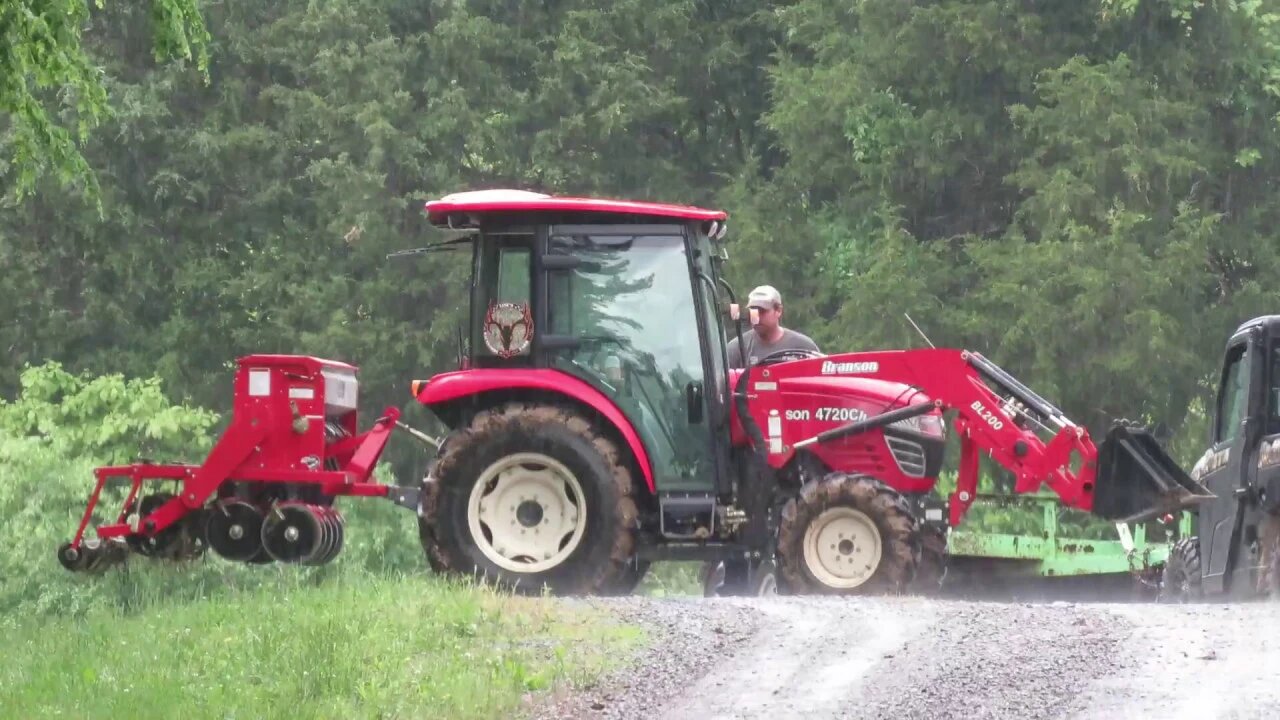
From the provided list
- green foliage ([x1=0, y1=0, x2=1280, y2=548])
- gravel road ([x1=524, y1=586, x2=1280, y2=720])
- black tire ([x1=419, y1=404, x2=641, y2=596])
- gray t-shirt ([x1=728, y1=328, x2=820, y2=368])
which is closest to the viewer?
gravel road ([x1=524, y1=586, x2=1280, y2=720])

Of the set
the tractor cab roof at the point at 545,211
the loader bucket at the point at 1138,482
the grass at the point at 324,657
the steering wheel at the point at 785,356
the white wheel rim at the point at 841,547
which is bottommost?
the grass at the point at 324,657

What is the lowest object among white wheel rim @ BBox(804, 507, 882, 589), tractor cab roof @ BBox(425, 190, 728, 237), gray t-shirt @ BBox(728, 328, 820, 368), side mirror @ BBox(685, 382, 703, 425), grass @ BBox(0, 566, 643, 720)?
grass @ BBox(0, 566, 643, 720)

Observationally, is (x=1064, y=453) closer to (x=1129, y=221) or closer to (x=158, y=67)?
(x=1129, y=221)

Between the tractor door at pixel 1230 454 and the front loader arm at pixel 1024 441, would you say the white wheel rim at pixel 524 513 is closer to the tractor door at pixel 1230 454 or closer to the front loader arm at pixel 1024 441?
the front loader arm at pixel 1024 441

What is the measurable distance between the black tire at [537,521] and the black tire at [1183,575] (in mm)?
4163

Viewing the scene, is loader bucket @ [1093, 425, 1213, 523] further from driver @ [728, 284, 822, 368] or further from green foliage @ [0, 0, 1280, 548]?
green foliage @ [0, 0, 1280, 548]

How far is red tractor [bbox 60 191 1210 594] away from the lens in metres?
12.0

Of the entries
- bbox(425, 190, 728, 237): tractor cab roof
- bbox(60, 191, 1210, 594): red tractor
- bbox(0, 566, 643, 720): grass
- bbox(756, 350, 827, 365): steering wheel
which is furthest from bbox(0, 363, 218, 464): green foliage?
bbox(0, 566, 643, 720): grass

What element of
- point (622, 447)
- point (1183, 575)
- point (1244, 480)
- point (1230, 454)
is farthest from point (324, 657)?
point (1183, 575)

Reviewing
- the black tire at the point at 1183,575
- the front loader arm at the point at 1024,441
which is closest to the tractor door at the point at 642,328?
the front loader arm at the point at 1024,441

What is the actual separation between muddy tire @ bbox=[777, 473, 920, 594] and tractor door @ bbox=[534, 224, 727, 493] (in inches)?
23.0

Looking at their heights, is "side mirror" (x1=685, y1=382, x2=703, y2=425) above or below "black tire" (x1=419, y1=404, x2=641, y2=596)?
above

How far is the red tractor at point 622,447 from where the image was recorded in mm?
11992

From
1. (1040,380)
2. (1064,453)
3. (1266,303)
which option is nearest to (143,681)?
(1064,453)
